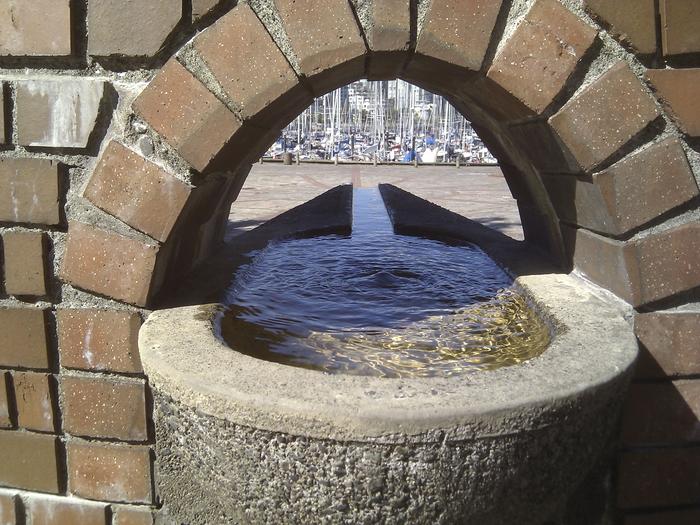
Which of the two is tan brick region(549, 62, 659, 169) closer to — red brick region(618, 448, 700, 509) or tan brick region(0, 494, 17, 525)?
red brick region(618, 448, 700, 509)

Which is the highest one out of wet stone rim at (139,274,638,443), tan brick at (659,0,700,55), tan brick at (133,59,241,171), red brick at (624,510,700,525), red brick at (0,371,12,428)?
tan brick at (659,0,700,55)

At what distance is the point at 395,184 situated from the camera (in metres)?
11.6

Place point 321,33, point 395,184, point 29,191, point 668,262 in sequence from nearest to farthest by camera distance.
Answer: point 321,33, point 668,262, point 29,191, point 395,184

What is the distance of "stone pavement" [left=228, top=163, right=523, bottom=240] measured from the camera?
6.91m

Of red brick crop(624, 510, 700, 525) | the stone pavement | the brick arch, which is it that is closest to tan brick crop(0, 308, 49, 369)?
the brick arch

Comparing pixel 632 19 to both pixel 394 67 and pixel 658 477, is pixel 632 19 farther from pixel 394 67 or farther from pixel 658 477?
pixel 658 477

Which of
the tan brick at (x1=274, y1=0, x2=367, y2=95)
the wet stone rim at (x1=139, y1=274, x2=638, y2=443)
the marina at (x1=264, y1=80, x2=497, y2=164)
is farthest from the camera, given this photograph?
the marina at (x1=264, y1=80, x2=497, y2=164)

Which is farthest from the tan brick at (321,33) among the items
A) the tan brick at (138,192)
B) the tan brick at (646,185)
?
the tan brick at (646,185)

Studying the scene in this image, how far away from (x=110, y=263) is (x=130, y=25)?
70 centimetres

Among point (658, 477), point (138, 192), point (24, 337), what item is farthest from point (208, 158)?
point (658, 477)

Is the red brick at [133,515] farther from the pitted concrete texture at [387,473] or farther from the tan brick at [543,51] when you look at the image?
the tan brick at [543,51]

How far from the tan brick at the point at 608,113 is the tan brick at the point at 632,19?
8 cm

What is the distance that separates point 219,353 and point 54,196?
80cm

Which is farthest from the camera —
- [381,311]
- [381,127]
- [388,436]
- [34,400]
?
[381,127]
